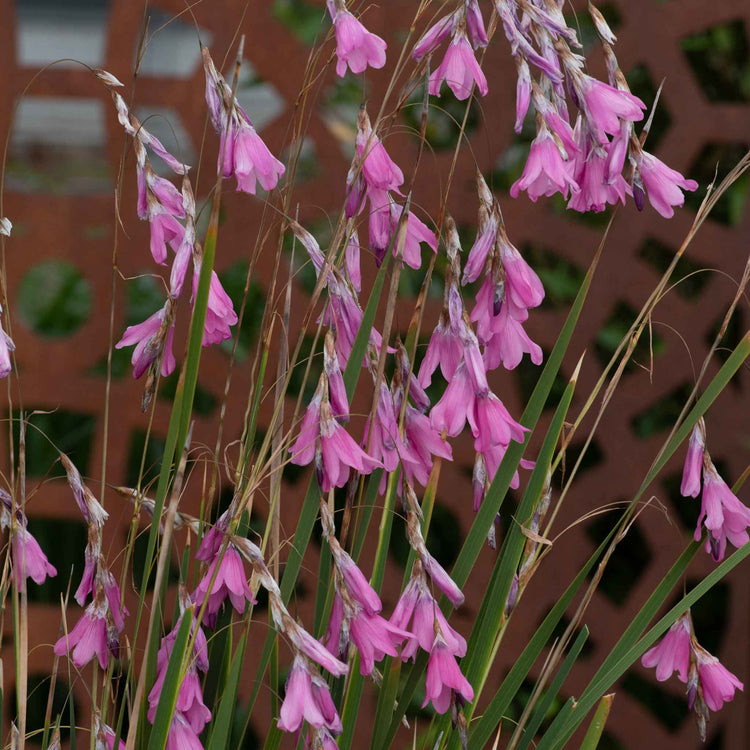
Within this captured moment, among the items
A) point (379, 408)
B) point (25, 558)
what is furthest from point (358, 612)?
point (25, 558)

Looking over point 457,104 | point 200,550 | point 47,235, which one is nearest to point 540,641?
point 200,550

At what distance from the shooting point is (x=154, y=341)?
0.53 meters

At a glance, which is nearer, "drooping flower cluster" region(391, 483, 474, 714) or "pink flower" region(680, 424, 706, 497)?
"drooping flower cluster" region(391, 483, 474, 714)

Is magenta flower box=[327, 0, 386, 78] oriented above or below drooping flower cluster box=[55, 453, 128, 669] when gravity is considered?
above

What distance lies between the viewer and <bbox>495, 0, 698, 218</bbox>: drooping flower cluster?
525mm

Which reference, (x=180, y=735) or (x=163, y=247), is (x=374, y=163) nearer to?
(x=163, y=247)

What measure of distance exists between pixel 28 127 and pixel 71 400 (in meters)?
0.63

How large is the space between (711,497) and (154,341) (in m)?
0.36

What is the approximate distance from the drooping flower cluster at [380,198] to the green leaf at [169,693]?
224mm

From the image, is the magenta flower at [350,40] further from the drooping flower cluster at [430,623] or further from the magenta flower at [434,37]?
the drooping flower cluster at [430,623]

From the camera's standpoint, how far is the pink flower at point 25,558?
578mm

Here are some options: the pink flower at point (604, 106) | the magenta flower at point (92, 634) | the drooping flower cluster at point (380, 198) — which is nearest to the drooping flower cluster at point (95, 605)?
the magenta flower at point (92, 634)

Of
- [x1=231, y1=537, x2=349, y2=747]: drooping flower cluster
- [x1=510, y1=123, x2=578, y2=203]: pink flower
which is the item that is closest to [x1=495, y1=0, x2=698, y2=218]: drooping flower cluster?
[x1=510, y1=123, x2=578, y2=203]: pink flower

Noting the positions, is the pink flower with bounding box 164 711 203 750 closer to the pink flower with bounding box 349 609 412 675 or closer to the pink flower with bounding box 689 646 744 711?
the pink flower with bounding box 349 609 412 675
